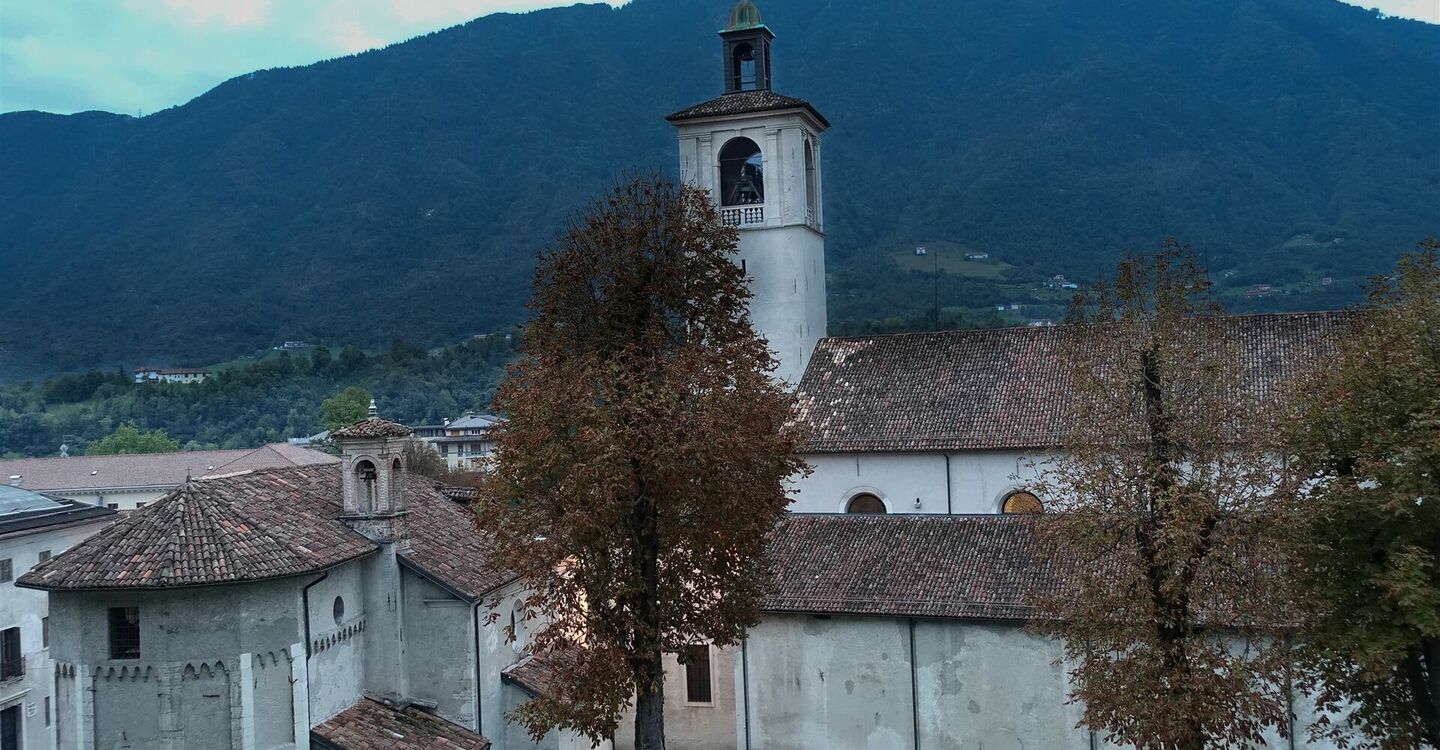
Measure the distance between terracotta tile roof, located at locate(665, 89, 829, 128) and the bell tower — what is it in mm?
28

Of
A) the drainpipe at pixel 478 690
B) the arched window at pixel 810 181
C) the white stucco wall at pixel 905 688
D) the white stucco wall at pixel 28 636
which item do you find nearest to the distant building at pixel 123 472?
the white stucco wall at pixel 28 636

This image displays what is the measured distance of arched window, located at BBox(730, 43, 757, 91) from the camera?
3559 centimetres

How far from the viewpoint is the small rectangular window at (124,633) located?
787 inches

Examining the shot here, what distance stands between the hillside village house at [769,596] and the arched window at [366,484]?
5cm

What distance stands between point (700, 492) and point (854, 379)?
42.2ft

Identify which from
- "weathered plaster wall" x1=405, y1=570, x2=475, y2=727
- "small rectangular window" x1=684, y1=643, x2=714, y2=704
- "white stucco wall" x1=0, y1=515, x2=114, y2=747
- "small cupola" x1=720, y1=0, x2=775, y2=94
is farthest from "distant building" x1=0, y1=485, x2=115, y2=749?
"small cupola" x1=720, y1=0, x2=775, y2=94

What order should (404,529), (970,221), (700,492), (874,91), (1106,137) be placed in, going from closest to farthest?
1. (700,492)
2. (404,529)
3. (970,221)
4. (1106,137)
5. (874,91)

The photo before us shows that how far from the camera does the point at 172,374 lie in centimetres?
13288

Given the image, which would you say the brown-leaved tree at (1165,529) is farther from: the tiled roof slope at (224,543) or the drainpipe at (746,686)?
the tiled roof slope at (224,543)

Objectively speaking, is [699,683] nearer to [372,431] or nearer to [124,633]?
[372,431]

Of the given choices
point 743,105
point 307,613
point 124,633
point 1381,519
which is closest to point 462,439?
point 743,105

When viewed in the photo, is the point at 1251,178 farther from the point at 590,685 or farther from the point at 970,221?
the point at 590,685

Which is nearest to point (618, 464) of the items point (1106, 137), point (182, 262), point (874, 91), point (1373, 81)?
point (1106, 137)

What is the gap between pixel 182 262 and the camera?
168625 mm
